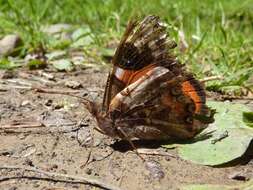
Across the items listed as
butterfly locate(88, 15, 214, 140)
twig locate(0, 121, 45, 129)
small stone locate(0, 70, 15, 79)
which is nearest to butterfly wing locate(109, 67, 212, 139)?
butterfly locate(88, 15, 214, 140)

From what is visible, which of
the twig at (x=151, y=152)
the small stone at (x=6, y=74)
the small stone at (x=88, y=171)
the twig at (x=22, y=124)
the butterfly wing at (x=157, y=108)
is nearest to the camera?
the small stone at (x=88, y=171)

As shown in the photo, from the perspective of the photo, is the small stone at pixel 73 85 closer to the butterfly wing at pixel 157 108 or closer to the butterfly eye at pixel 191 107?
the butterfly wing at pixel 157 108

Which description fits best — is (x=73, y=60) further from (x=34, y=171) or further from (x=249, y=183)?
(x=249, y=183)

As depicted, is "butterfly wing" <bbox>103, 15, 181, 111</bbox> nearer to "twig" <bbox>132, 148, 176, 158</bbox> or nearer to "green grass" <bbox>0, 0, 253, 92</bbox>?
"green grass" <bbox>0, 0, 253, 92</bbox>

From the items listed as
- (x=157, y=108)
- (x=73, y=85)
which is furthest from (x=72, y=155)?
(x=73, y=85)

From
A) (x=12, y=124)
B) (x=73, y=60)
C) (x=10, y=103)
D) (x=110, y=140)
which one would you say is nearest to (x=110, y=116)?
(x=110, y=140)

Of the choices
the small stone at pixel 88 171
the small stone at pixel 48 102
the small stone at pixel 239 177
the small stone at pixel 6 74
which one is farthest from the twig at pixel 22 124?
the small stone at pixel 239 177
